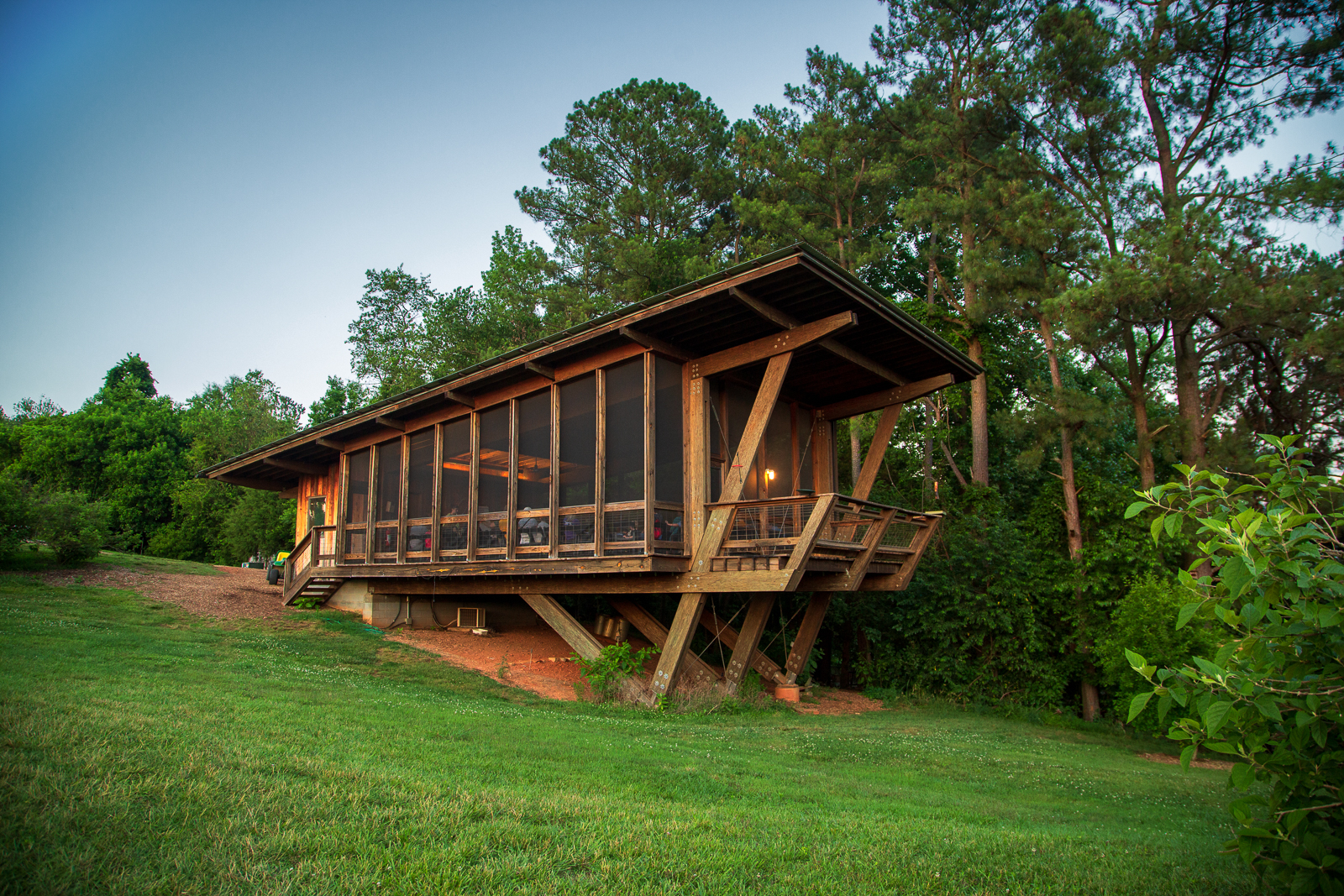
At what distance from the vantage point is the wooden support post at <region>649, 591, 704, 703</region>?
11.3 metres

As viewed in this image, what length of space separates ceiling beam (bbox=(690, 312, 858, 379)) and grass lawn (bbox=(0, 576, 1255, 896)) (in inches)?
202

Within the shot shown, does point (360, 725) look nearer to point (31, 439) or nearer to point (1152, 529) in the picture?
point (1152, 529)

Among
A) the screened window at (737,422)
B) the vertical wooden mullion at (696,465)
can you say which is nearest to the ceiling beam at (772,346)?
the vertical wooden mullion at (696,465)

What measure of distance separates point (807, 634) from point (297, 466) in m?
14.4

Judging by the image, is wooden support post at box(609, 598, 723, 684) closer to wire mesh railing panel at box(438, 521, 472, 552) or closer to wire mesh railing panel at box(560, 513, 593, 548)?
wire mesh railing panel at box(560, 513, 593, 548)

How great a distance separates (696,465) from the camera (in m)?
11.5

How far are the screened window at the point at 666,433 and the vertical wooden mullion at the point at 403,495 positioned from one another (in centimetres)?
686

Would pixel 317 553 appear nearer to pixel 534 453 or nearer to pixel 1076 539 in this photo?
pixel 534 453

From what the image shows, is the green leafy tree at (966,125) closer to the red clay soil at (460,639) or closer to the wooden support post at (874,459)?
the wooden support post at (874,459)

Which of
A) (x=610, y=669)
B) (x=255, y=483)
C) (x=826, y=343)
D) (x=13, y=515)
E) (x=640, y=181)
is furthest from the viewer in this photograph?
(x=640, y=181)

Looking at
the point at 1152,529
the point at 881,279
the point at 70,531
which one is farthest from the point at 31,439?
the point at 1152,529

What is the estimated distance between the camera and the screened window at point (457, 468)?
47.8 feet

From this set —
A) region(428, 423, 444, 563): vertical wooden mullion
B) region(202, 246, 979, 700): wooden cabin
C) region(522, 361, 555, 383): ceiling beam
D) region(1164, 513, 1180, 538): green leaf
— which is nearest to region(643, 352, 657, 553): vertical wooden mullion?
region(202, 246, 979, 700): wooden cabin

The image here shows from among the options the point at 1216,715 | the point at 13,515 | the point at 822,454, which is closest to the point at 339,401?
the point at 13,515
